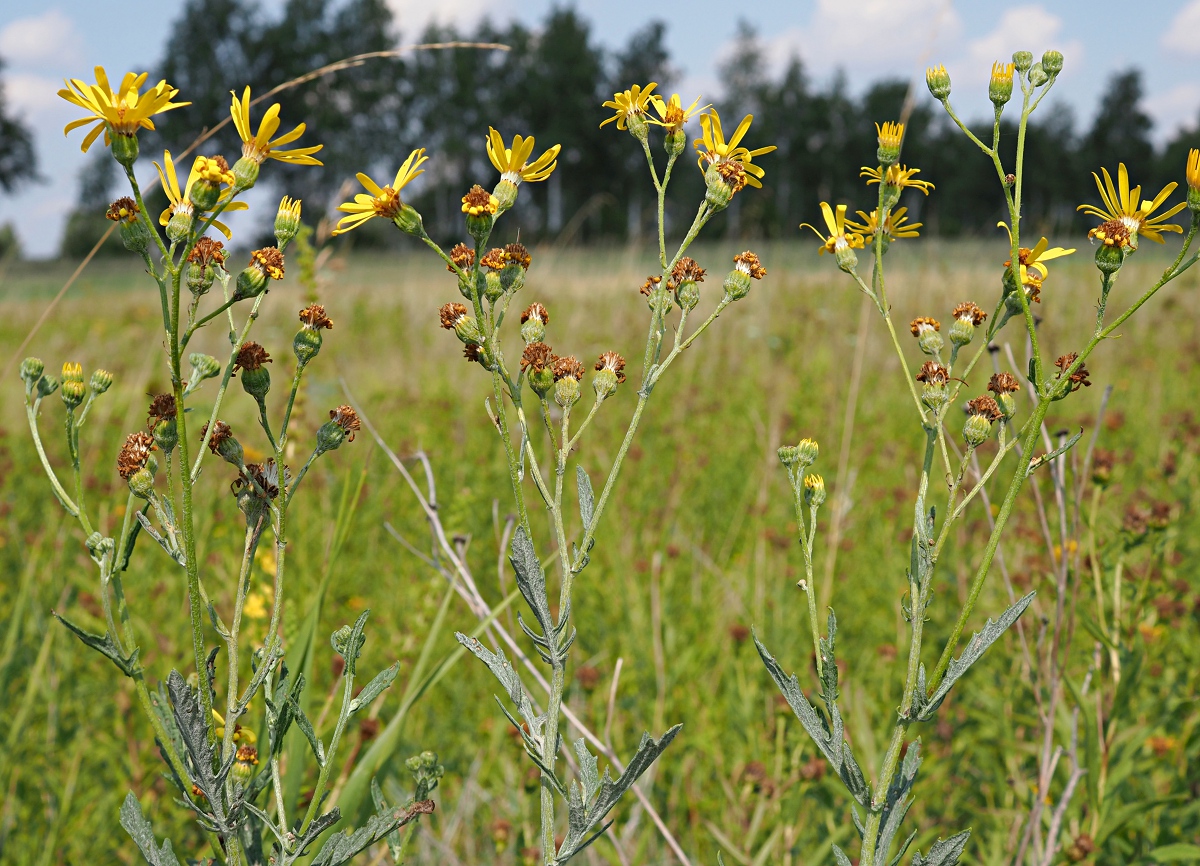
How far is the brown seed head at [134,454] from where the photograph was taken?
2.94 feet

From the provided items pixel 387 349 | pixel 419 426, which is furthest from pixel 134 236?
pixel 387 349

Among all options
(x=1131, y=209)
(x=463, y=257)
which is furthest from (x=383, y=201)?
(x=1131, y=209)

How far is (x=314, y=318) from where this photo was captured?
3.14 ft

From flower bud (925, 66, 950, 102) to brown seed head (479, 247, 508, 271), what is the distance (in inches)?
22.3

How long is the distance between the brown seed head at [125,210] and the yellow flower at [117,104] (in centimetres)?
6

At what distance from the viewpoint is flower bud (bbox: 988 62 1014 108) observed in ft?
3.24

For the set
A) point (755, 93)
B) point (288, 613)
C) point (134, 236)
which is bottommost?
point (288, 613)

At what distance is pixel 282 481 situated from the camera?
0.91 meters

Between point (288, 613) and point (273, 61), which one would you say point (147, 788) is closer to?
point (288, 613)

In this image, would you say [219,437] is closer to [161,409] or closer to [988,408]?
[161,409]

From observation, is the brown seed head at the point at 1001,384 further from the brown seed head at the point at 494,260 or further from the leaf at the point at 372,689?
the leaf at the point at 372,689

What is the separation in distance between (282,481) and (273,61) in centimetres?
5778

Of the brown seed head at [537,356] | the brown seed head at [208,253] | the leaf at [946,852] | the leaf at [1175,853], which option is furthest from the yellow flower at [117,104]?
the leaf at [1175,853]

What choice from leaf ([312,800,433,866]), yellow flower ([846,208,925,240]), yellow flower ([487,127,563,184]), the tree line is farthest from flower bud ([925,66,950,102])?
the tree line
